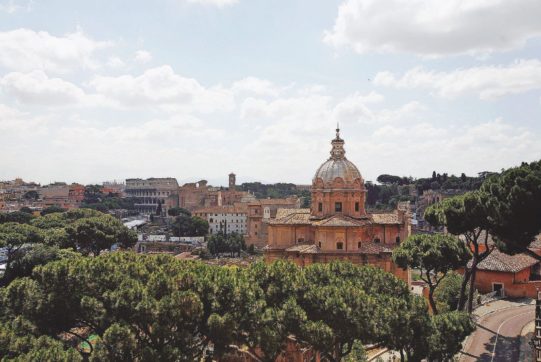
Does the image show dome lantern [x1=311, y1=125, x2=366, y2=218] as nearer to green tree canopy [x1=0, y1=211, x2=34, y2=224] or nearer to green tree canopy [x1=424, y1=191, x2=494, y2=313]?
green tree canopy [x1=424, y1=191, x2=494, y2=313]

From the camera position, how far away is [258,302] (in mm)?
17188

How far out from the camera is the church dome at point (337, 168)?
132ft

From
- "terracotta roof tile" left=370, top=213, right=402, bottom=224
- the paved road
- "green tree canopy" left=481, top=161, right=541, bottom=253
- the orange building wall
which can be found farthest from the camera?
"terracotta roof tile" left=370, top=213, right=402, bottom=224

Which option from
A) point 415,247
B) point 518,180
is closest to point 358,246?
point 415,247

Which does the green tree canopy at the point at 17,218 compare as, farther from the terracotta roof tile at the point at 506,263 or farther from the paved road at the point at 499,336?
the paved road at the point at 499,336

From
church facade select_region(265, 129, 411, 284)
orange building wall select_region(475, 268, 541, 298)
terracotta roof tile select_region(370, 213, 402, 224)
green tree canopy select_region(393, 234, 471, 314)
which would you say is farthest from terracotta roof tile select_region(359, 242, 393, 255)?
green tree canopy select_region(393, 234, 471, 314)

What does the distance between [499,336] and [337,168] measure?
19.3 metres

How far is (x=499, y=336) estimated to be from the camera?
24.8m

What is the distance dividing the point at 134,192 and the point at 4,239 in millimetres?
115000

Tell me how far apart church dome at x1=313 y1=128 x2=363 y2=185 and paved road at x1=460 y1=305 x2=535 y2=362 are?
51.8 feet

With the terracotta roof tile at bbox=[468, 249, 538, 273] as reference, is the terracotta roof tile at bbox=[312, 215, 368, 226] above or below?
above

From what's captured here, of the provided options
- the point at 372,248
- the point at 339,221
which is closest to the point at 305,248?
the point at 339,221

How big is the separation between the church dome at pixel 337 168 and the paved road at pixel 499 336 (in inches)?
622

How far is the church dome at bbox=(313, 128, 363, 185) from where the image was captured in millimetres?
40250
